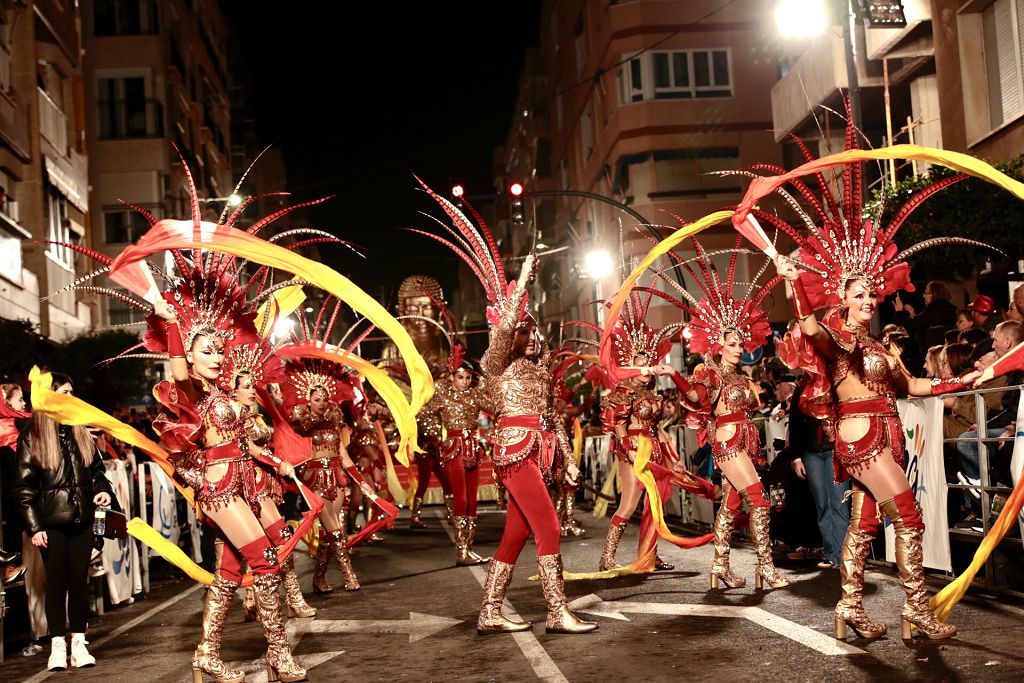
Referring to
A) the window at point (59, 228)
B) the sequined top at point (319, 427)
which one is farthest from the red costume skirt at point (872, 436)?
the window at point (59, 228)

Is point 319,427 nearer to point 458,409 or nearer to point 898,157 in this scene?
point 458,409

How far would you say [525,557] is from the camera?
15641 millimetres

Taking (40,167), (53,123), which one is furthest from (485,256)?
(53,123)

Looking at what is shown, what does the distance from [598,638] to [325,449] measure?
16.7 ft

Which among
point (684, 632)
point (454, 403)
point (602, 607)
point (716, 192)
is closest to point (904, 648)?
point (684, 632)

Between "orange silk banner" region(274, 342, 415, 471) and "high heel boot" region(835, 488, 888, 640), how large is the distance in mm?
2988

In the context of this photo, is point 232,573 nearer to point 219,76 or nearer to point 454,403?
point 454,403

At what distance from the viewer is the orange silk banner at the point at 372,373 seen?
9203 millimetres

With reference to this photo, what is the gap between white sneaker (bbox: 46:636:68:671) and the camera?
31.3 ft

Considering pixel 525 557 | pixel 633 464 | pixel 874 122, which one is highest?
pixel 874 122

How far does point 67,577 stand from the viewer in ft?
33.1

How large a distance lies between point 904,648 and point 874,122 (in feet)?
72.7

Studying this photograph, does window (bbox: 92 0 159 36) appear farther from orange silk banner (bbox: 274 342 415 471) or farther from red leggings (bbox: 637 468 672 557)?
orange silk banner (bbox: 274 342 415 471)

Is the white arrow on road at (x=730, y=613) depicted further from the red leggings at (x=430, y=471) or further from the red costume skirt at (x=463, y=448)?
the red leggings at (x=430, y=471)
